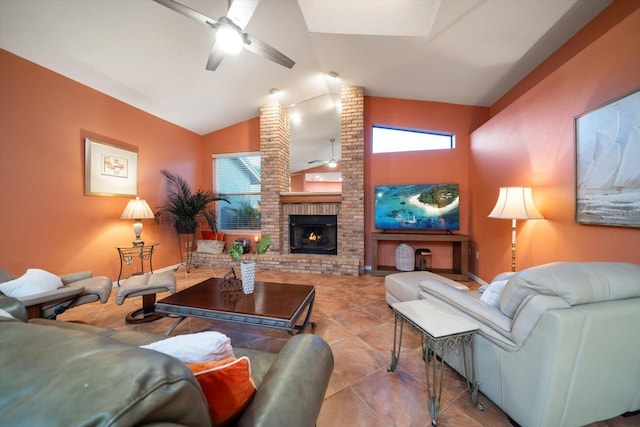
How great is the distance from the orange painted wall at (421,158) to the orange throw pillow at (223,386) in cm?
378

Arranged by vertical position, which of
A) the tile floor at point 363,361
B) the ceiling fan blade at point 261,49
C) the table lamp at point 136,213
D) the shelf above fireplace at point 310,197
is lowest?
the tile floor at point 363,361

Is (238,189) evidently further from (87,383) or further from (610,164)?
(610,164)

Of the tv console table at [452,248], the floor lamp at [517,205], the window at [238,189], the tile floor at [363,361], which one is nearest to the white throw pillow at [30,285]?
the tile floor at [363,361]

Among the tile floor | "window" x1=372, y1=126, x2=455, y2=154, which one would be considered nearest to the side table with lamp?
the tile floor

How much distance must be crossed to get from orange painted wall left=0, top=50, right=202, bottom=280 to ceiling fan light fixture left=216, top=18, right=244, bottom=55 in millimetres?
2311

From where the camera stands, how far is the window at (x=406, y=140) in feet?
13.6

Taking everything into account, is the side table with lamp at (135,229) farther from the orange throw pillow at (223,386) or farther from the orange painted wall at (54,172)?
the orange throw pillow at (223,386)

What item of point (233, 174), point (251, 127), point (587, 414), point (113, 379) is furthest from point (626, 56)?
point (233, 174)

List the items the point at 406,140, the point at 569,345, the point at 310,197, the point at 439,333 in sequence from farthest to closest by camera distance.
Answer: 1. the point at 310,197
2. the point at 406,140
3. the point at 439,333
4. the point at 569,345

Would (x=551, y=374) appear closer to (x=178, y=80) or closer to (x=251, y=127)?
(x=178, y=80)

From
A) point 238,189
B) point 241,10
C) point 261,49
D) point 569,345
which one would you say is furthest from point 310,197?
point 569,345

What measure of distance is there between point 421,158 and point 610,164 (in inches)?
101

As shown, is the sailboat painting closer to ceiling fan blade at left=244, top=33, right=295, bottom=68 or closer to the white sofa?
the white sofa

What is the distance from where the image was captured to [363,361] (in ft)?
5.77
